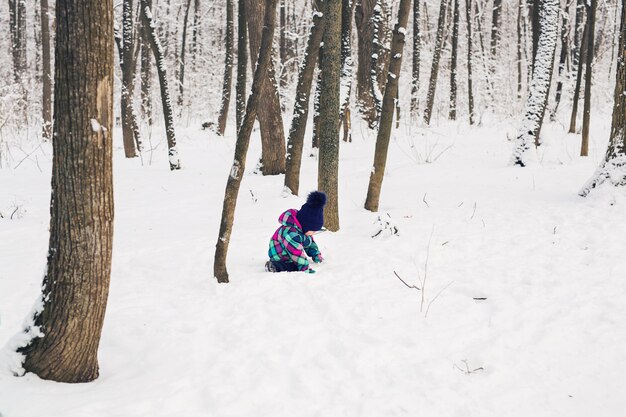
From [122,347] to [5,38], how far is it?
34419 millimetres

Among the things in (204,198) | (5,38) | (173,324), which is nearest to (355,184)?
(204,198)

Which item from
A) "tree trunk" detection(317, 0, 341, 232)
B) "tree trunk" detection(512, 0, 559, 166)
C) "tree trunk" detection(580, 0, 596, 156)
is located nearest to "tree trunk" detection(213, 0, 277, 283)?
"tree trunk" detection(317, 0, 341, 232)

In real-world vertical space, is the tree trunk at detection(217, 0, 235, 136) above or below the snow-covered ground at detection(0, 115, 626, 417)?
above

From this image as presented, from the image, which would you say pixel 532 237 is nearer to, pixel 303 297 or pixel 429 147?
pixel 303 297

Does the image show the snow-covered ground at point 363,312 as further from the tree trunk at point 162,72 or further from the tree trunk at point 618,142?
the tree trunk at point 162,72

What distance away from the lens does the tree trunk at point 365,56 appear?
43.3 feet

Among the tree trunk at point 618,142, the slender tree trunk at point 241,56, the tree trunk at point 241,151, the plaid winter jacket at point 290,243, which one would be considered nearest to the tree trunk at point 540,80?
the tree trunk at point 618,142

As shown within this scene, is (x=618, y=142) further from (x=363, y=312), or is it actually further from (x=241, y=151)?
(x=241, y=151)

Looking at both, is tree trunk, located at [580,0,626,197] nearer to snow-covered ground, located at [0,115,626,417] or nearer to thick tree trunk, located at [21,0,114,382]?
snow-covered ground, located at [0,115,626,417]

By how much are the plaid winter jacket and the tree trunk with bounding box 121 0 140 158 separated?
27.1 ft

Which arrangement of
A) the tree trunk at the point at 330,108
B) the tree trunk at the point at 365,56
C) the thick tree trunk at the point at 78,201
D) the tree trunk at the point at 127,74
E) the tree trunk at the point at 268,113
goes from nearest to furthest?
the thick tree trunk at the point at 78,201
the tree trunk at the point at 330,108
the tree trunk at the point at 268,113
the tree trunk at the point at 127,74
the tree trunk at the point at 365,56

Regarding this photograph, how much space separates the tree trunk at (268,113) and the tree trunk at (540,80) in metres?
4.67

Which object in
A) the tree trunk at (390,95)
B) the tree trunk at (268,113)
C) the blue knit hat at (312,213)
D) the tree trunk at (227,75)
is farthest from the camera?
the tree trunk at (227,75)

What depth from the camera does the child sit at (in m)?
4.57
